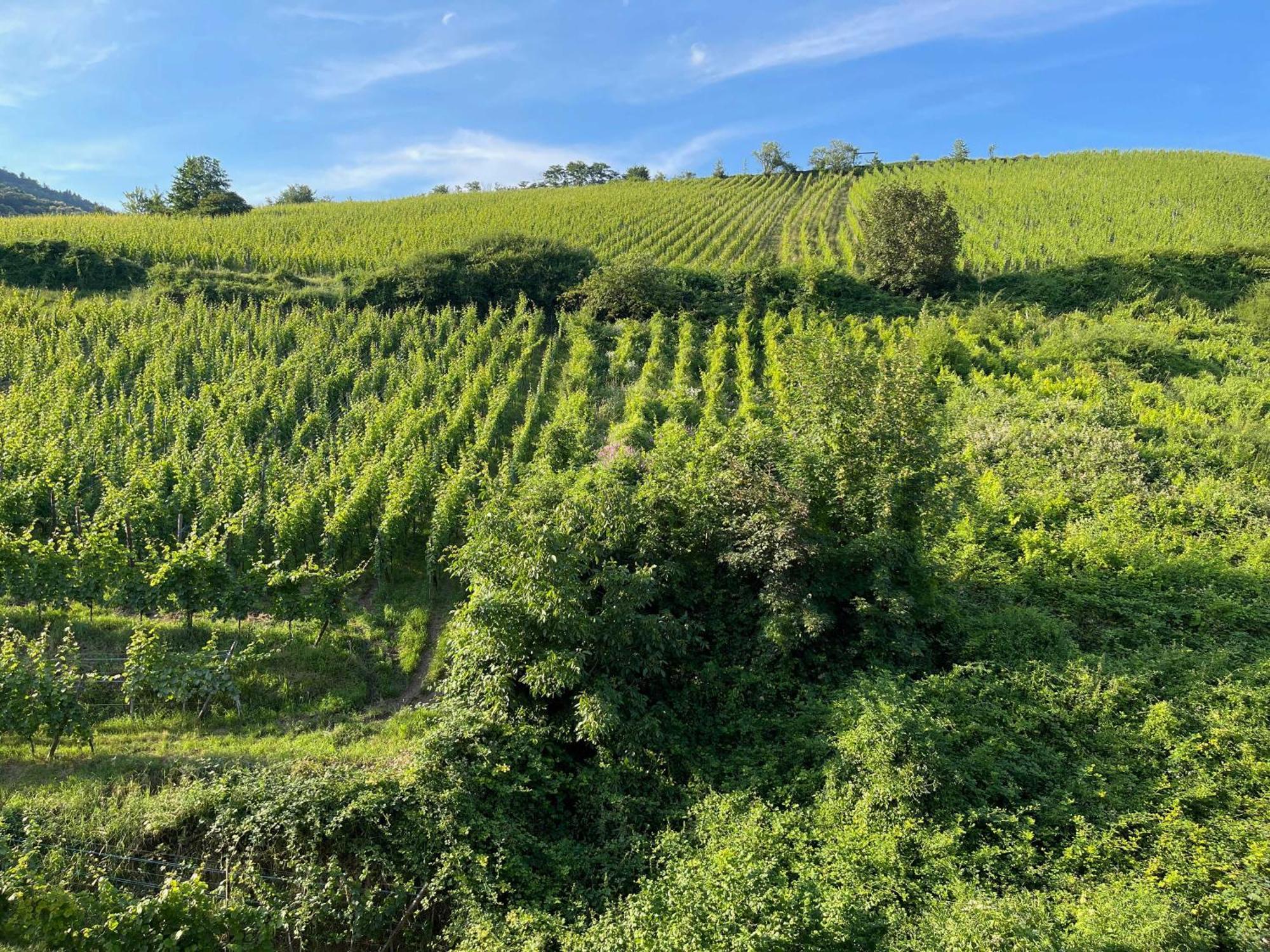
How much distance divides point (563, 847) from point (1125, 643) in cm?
868

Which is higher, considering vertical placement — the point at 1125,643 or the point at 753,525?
the point at 753,525

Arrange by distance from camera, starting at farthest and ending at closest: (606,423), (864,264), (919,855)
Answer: (864,264) < (606,423) < (919,855)

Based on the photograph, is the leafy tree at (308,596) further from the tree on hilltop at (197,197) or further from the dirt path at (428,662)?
the tree on hilltop at (197,197)

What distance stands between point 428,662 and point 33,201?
14676 cm

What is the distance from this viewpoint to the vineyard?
103 ft

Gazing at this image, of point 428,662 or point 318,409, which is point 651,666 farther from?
point 318,409

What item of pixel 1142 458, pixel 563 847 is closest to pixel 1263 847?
pixel 563 847

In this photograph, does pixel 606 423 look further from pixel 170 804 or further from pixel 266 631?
pixel 170 804

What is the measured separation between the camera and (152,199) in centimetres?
5097

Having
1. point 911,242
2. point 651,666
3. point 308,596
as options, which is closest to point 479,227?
point 911,242

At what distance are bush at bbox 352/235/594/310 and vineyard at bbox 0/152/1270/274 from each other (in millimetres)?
1998

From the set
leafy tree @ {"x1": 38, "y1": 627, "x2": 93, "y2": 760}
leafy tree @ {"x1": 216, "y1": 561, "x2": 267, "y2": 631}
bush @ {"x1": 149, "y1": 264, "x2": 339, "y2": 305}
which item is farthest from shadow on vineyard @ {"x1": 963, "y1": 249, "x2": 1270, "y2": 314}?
leafy tree @ {"x1": 38, "y1": 627, "x2": 93, "y2": 760}

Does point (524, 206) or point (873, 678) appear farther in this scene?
point (524, 206)

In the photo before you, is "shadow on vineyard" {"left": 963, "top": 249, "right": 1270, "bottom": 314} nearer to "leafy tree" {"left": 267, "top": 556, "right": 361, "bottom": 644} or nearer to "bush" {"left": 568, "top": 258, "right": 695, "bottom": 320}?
"bush" {"left": 568, "top": 258, "right": 695, "bottom": 320}
